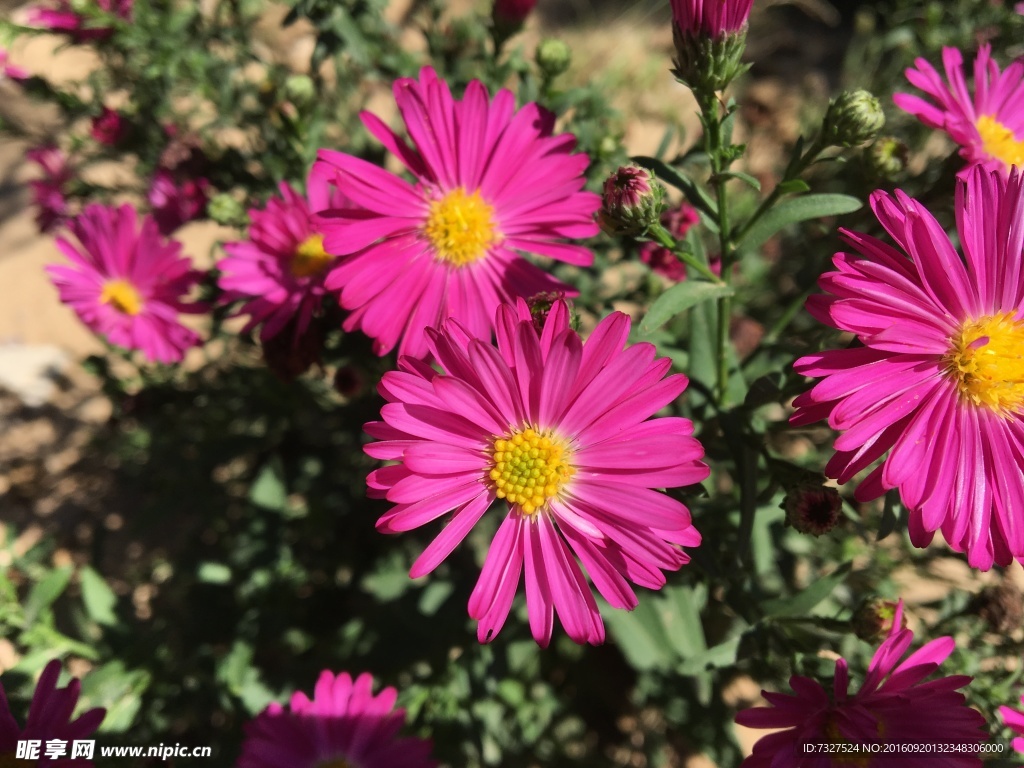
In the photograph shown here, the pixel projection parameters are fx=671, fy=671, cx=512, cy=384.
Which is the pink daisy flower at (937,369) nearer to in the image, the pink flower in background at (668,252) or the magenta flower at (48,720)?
the pink flower in background at (668,252)

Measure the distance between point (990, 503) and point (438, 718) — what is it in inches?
72.3

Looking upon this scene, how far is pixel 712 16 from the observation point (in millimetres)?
1291

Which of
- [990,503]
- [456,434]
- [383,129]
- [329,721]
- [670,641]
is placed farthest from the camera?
[670,641]

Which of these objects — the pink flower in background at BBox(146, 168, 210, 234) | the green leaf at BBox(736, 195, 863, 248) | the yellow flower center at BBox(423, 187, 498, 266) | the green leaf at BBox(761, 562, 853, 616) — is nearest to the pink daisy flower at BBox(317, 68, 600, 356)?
the yellow flower center at BBox(423, 187, 498, 266)

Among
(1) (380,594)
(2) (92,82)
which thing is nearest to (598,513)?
(1) (380,594)

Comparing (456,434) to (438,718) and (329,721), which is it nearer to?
(329,721)

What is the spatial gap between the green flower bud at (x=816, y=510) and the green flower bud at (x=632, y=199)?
2.18ft

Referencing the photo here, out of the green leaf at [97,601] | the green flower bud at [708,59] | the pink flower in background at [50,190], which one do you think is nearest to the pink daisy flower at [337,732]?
the green leaf at [97,601]

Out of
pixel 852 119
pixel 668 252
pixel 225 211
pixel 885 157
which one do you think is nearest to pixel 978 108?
pixel 885 157

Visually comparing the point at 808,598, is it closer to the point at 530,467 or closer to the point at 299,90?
the point at 530,467

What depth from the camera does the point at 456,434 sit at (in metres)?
1.40

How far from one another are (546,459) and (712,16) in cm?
94

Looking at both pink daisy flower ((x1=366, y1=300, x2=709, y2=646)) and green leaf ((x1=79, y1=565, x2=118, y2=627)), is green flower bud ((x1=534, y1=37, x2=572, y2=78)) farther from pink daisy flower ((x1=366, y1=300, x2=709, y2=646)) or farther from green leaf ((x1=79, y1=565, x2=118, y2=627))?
green leaf ((x1=79, y1=565, x2=118, y2=627))

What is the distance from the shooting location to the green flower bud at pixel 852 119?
4.57 ft
